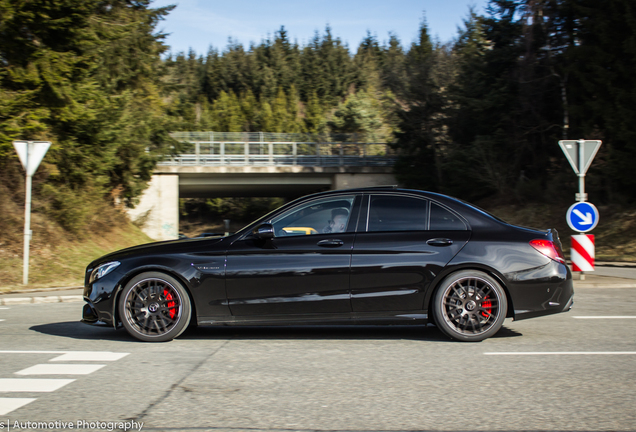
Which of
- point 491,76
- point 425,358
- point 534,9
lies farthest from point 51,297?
point 491,76

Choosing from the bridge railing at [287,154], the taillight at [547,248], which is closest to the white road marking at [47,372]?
the taillight at [547,248]

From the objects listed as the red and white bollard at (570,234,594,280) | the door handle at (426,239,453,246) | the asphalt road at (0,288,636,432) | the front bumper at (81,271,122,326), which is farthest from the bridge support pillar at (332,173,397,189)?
the front bumper at (81,271,122,326)

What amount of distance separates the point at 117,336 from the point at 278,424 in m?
3.90

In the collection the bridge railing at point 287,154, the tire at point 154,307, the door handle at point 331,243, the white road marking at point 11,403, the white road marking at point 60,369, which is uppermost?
the bridge railing at point 287,154

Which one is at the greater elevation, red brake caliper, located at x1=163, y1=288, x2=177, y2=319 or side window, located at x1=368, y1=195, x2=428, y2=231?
Answer: side window, located at x1=368, y1=195, x2=428, y2=231

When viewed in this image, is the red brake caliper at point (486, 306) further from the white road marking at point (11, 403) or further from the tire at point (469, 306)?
the white road marking at point (11, 403)

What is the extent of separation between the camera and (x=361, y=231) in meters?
6.84

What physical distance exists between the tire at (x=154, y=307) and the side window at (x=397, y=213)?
2.22m

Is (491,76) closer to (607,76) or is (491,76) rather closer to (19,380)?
(607,76)

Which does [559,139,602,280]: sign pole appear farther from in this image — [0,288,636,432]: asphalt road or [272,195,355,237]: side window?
[272,195,355,237]: side window

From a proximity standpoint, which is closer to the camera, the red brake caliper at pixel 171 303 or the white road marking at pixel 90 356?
the white road marking at pixel 90 356

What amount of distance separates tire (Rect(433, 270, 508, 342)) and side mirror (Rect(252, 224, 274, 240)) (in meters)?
1.88

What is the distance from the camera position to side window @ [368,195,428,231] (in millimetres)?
6891

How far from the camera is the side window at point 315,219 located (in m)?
6.88
